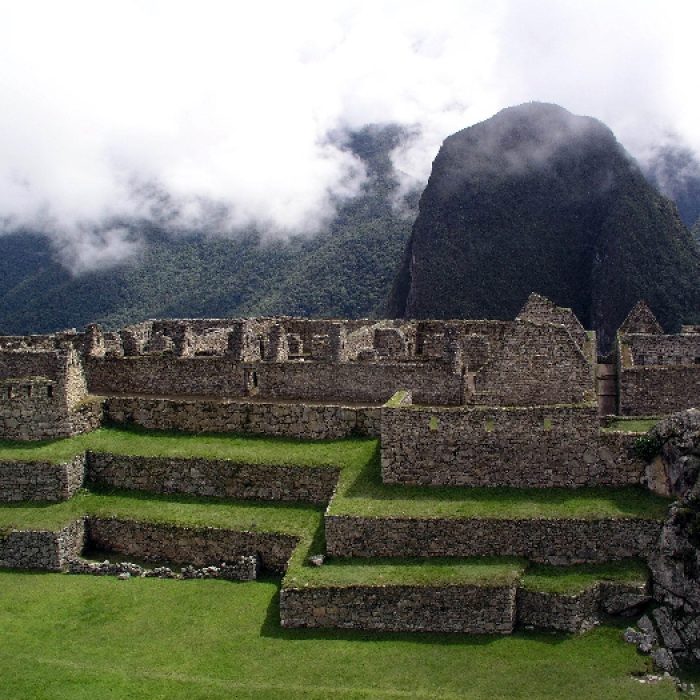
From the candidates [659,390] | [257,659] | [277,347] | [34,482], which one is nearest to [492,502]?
[257,659]

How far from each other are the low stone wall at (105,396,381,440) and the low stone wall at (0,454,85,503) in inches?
91.6

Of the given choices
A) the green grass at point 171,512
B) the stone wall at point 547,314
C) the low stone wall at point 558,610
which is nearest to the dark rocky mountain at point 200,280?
the stone wall at point 547,314

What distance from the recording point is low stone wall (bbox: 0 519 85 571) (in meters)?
16.9

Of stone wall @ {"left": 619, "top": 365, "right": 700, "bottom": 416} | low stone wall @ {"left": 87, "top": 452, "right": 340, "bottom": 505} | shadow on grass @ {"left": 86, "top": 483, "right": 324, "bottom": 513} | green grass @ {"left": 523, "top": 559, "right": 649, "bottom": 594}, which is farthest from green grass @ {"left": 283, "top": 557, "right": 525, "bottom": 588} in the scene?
stone wall @ {"left": 619, "top": 365, "right": 700, "bottom": 416}

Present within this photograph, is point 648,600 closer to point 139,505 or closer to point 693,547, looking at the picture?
point 693,547

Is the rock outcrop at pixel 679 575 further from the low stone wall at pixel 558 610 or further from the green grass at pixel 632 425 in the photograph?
the green grass at pixel 632 425

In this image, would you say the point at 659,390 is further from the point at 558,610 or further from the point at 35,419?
the point at 35,419

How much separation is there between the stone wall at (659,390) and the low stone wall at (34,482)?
12518 mm

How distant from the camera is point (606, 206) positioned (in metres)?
96.9

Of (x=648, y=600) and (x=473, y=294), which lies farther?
(x=473, y=294)

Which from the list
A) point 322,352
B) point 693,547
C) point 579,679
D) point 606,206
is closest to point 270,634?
point 579,679

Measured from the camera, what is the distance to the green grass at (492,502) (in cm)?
1483

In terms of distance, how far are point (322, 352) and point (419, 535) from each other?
30.7 feet

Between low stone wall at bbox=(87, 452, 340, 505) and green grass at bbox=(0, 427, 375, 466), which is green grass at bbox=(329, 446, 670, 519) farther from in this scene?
green grass at bbox=(0, 427, 375, 466)
